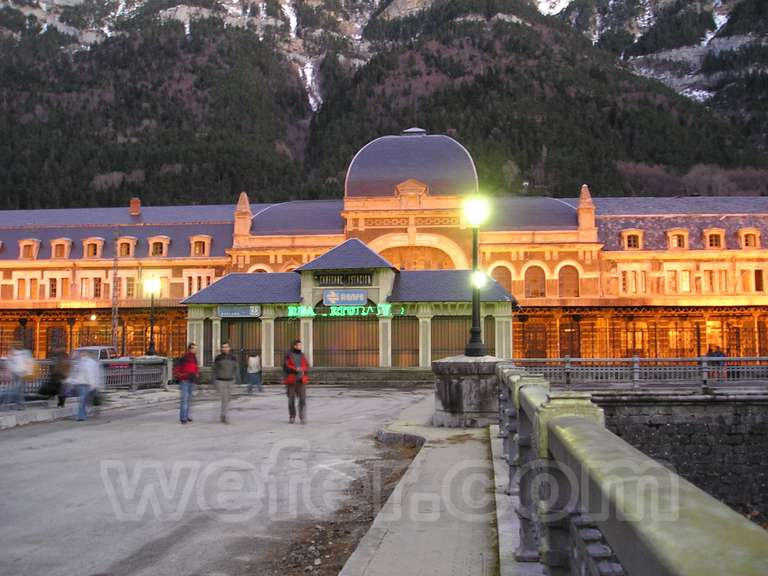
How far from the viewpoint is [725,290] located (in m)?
55.3

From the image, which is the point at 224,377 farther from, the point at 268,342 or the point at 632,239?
the point at 632,239

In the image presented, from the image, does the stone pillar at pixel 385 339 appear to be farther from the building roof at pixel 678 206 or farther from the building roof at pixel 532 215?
the building roof at pixel 678 206

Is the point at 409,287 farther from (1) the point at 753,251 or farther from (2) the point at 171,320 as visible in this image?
(1) the point at 753,251

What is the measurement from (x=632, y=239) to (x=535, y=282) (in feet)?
25.9

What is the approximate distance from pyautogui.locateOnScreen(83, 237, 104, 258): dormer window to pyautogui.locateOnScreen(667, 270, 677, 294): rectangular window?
42239 mm

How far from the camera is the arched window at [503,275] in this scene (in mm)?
55531

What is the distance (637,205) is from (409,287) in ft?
93.6

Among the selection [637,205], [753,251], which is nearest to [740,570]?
[753,251]

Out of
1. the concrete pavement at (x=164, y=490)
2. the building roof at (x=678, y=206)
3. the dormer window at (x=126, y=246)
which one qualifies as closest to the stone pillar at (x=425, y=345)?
the concrete pavement at (x=164, y=490)

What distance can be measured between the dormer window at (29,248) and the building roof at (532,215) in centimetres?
3413

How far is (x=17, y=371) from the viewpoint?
62.0 feet

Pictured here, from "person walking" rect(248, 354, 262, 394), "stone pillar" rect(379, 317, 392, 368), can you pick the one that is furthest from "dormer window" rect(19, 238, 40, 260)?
"person walking" rect(248, 354, 262, 394)

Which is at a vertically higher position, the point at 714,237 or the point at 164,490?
the point at 714,237

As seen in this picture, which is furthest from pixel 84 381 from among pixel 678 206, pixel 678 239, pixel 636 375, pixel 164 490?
pixel 678 206
